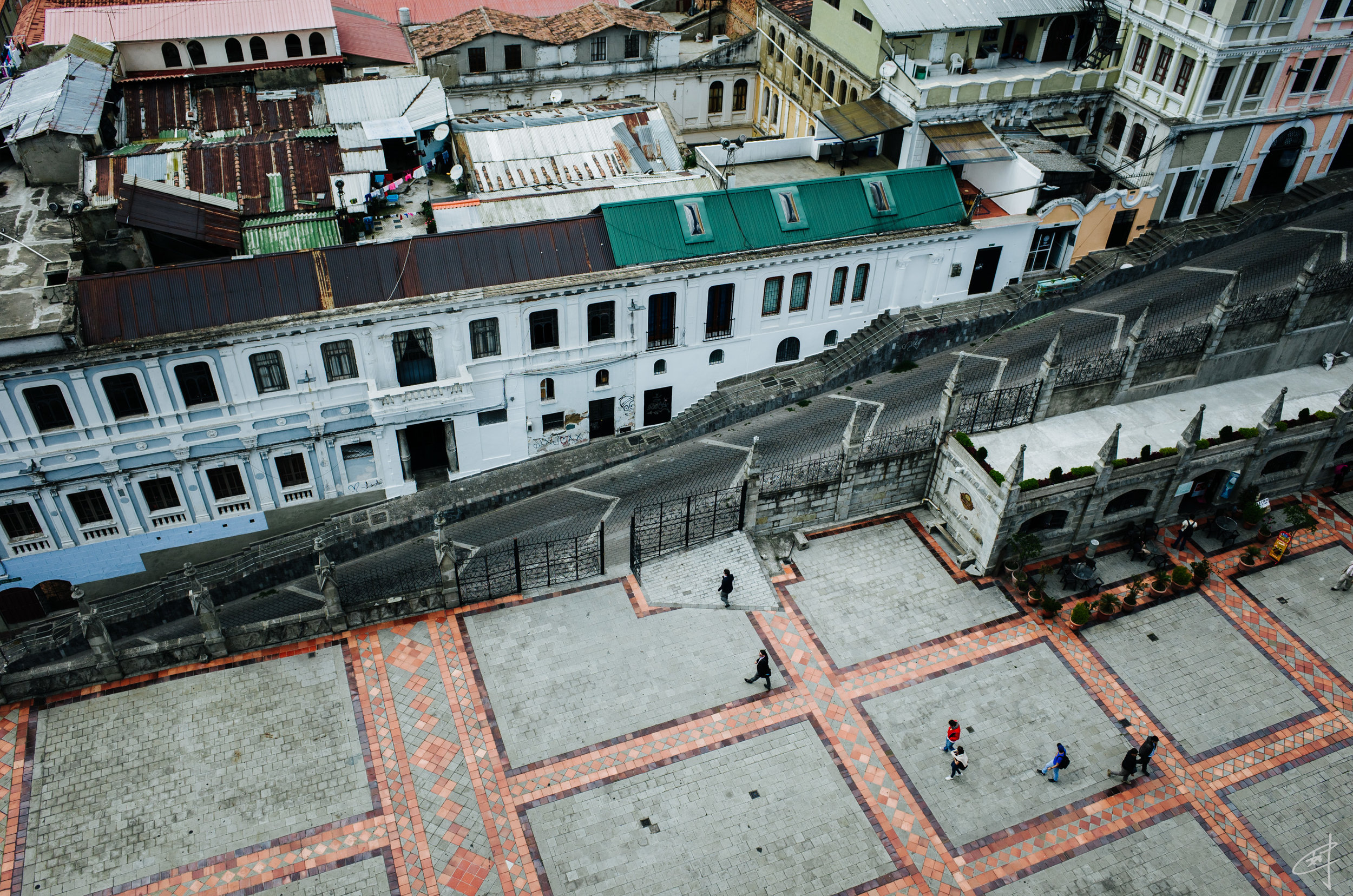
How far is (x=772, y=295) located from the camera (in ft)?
140

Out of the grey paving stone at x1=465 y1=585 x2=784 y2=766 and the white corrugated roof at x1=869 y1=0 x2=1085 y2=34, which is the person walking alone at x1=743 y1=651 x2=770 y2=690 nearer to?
the grey paving stone at x1=465 y1=585 x2=784 y2=766

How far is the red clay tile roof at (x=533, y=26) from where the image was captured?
5447 centimetres

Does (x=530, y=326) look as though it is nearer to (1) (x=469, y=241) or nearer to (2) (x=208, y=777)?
(1) (x=469, y=241)

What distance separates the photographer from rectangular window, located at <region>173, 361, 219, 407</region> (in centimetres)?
3456

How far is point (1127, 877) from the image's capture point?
2733 centimetres

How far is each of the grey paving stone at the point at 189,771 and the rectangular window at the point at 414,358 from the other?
11751 mm

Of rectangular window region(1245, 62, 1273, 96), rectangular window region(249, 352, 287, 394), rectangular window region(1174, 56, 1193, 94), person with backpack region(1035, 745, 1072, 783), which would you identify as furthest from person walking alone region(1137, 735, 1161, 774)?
rectangular window region(1245, 62, 1273, 96)

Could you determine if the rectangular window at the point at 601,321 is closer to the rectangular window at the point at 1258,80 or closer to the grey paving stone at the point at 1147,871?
the grey paving stone at the point at 1147,871

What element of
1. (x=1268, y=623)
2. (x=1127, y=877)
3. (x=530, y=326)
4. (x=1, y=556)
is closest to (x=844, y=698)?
(x=1127, y=877)

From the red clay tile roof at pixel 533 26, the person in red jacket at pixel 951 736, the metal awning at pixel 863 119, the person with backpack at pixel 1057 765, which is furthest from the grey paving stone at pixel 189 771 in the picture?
the red clay tile roof at pixel 533 26

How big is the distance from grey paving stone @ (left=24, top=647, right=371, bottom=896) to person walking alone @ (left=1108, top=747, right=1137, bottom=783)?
71.7 feet

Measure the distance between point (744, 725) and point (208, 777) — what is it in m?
15.7

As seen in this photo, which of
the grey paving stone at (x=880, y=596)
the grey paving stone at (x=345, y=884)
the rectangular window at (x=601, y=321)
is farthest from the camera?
the rectangular window at (x=601, y=321)

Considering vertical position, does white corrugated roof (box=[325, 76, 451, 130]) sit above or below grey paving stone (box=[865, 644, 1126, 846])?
above
